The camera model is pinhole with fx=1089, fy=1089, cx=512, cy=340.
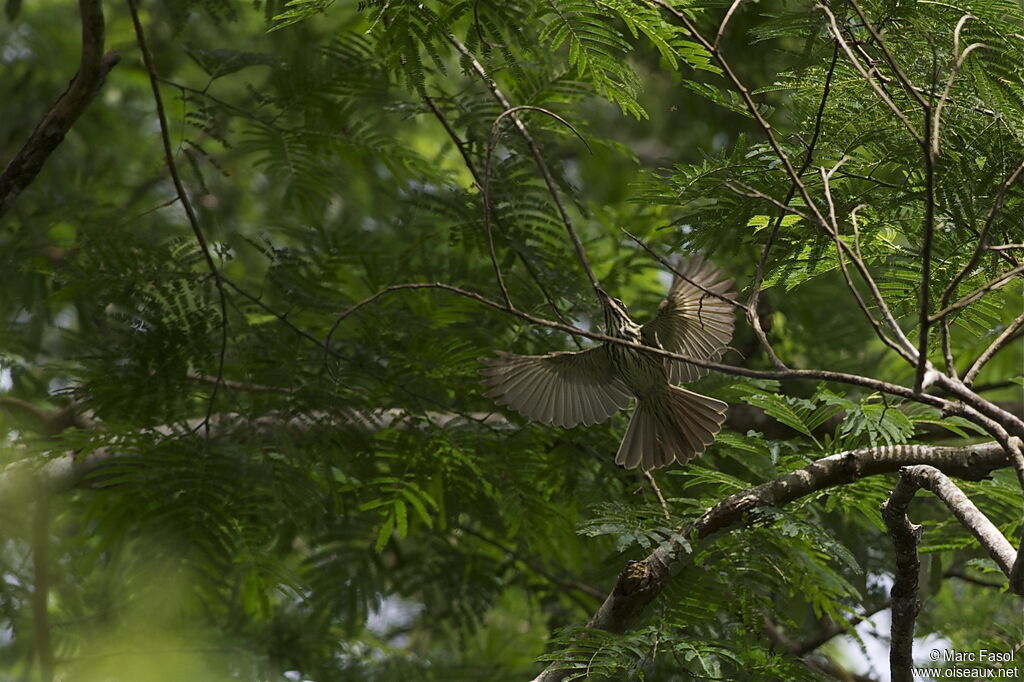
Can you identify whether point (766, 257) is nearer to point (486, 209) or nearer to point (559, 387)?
point (486, 209)

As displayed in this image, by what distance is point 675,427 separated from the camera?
3.09 m

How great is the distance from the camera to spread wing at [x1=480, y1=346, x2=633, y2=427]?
118 inches

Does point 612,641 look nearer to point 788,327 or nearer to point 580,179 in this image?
point 788,327

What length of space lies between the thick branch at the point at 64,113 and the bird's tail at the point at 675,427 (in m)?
1.91

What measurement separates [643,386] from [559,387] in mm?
238

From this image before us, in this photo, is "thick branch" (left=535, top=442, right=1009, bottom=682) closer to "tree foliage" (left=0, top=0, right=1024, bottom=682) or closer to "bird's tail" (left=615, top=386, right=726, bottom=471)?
"tree foliage" (left=0, top=0, right=1024, bottom=682)

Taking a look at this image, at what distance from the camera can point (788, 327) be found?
196 inches

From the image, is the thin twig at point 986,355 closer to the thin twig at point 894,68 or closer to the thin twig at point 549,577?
the thin twig at point 894,68

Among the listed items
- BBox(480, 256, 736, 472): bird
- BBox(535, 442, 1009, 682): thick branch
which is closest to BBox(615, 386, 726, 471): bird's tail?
BBox(480, 256, 736, 472): bird

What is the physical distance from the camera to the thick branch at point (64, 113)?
10.5 feet

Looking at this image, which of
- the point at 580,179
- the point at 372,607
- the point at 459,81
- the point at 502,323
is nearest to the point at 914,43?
the point at 502,323

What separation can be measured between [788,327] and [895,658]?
106 inches

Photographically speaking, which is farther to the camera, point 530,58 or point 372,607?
point 372,607

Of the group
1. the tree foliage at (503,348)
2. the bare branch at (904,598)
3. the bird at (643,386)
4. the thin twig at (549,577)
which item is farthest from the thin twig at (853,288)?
the thin twig at (549,577)
